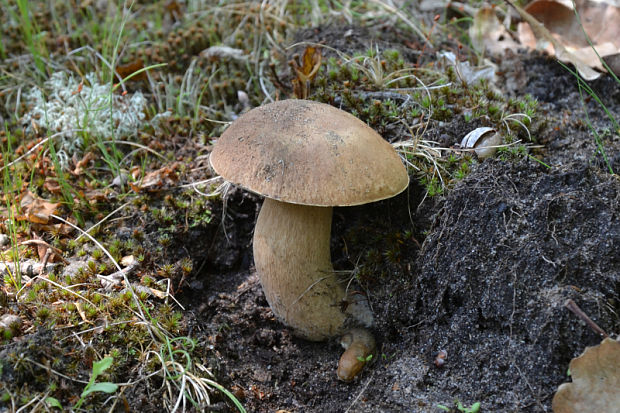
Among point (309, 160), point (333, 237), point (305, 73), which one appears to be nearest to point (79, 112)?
point (305, 73)

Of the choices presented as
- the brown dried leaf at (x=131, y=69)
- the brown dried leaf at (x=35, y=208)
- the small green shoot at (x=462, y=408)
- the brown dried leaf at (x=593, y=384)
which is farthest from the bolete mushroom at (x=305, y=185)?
the brown dried leaf at (x=131, y=69)

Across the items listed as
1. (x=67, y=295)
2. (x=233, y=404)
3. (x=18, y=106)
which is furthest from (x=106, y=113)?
(x=233, y=404)

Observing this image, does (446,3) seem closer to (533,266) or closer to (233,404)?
(533,266)

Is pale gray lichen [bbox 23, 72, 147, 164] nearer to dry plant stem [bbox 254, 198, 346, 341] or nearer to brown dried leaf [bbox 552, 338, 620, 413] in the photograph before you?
dry plant stem [bbox 254, 198, 346, 341]

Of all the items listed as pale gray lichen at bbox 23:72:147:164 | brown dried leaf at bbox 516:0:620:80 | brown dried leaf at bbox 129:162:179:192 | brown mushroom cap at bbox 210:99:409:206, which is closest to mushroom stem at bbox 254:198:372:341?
brown mushroom cap at bbox 210:99:409:206

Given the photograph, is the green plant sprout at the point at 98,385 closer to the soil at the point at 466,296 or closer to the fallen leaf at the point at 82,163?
the soil at the point at 466,296

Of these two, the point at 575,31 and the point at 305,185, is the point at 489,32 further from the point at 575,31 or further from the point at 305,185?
the point at 305,185
